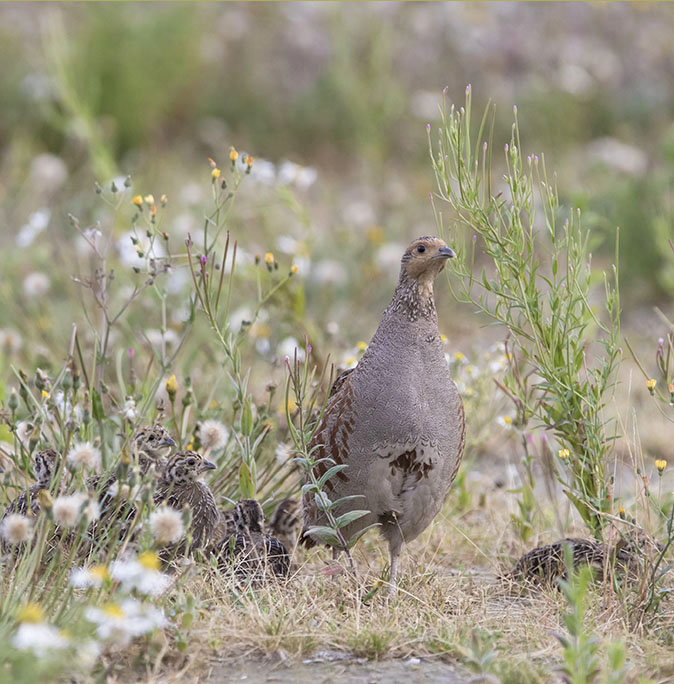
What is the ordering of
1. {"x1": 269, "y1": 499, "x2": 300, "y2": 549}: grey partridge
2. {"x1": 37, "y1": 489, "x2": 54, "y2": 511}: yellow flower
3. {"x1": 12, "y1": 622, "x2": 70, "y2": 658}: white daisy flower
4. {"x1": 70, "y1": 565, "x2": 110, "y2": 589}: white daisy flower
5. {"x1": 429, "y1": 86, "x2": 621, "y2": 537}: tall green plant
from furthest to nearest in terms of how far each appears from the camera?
{"x1": 269, "y1": 499, "x2": 300, "y2": 549}: grey partridge → {"x1": 429, "y1": 86, "x2": 621, "y2": 537}: tall green plant → {"x1": 37, "y1": 489, "x2": 54, "y2": 511}: yellow flower → {"x1": 70, "y1": 565, "x2": 110, "y2": 589}: white daisy flower → {"x1": 12, "y1": 622, "x2": 70, "y2": 658}: white daisy flower

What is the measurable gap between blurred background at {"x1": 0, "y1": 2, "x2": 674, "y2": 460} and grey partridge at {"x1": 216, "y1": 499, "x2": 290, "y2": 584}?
968 millimetres

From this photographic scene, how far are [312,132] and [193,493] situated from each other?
849 centimetres

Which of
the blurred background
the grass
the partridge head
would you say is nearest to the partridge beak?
the grass

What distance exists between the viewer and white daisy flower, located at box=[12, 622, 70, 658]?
2393 mm

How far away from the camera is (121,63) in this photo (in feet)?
34.6

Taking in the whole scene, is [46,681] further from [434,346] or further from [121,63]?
[121,63]

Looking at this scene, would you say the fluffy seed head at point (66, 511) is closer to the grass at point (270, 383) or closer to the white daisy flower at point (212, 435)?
the grass at point (270, 383)

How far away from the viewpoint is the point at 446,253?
11.7 ft

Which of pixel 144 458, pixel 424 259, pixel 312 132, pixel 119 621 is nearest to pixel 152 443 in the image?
pixel 144 458

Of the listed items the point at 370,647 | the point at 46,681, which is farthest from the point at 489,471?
the point at 46,681

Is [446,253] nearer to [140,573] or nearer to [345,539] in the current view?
[345,539]

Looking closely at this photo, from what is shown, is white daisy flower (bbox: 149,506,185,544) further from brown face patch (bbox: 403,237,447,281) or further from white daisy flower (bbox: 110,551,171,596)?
brown face patch (bbox: 403,237,447,281)

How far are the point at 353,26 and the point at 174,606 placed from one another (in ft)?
31.0

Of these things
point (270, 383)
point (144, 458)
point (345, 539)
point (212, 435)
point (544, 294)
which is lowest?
point (345, 539)
